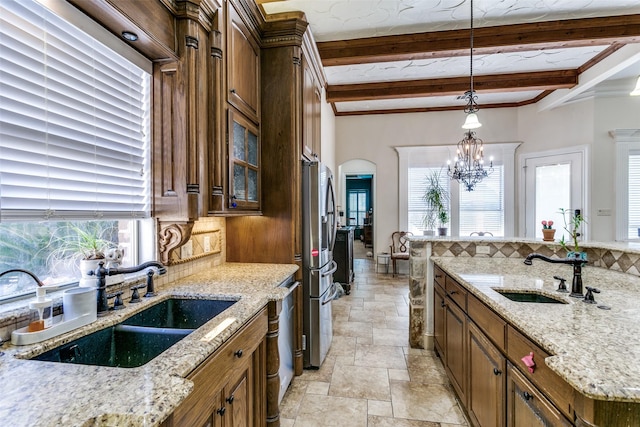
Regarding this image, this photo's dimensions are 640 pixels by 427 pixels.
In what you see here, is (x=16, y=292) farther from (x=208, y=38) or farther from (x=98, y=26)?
(x=208, y=38)

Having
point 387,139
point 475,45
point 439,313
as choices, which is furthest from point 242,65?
point 387,139

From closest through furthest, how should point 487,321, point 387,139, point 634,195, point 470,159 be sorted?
point 487,321
point 470,159
point 634,195
point 387,139

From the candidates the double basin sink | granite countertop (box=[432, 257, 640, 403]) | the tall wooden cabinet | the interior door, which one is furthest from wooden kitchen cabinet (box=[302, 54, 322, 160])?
the interior door

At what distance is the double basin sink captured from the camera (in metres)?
1.12

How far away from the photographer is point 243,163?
6.90 feet

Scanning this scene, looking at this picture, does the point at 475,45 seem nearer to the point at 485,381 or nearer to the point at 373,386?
the point at 485,381

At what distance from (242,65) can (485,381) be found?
248 cm

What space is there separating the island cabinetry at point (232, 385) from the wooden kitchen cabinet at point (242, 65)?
4.67 ft

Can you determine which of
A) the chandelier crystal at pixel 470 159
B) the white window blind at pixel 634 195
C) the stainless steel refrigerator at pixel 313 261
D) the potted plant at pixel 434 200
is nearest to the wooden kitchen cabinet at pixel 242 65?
the stainless steel refrigerator at pixel 313 261

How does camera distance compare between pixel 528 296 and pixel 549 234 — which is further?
pixel 549 234

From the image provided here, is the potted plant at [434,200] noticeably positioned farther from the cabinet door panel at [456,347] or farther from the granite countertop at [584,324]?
the cabinet door panel at [456,347]

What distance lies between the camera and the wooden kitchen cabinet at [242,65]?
6.37 ft

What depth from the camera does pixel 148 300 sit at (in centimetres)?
152

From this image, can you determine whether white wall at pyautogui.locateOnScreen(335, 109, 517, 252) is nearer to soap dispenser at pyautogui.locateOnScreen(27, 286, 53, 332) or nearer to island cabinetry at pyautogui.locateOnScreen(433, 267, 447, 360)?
island cabinetry at pyautogui.locateOnScreen(433, 267, 447, 360)
